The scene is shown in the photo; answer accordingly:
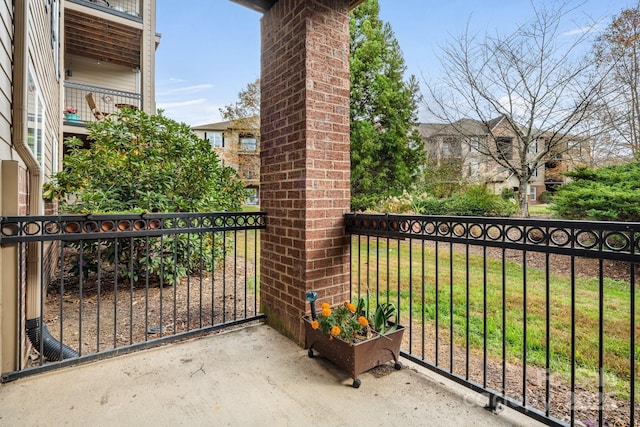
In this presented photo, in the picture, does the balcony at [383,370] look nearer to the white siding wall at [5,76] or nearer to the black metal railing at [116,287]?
the black metal railing at [116,287]

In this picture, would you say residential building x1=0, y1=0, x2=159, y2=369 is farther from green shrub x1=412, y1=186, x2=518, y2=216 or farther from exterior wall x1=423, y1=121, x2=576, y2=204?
exterior wall x1=423, y1=121, x2=576, y2=204

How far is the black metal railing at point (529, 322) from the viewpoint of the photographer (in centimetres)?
135

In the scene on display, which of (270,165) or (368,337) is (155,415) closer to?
(368,337)

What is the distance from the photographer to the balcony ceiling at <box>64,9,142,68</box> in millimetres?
7367

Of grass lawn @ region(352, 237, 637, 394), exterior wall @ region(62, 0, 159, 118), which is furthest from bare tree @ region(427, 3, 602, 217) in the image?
exterior wall @ region(62, 0, 159, 118)

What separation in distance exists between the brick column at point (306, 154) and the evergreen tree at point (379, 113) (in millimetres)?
8716

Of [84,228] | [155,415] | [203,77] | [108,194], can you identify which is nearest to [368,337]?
[155,415]

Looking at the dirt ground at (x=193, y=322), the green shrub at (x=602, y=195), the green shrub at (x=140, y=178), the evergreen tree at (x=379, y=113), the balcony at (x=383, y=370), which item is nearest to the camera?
the balcony at (x=383, y=370)

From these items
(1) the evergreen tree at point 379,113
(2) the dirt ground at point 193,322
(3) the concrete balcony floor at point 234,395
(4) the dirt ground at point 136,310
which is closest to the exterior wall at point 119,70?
(4) the dirt ground at point 136,310

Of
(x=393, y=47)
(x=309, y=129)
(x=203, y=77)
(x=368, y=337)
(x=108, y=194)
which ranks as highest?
(x=393, y=47)

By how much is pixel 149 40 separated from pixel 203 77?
5.01m

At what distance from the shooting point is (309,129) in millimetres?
2230

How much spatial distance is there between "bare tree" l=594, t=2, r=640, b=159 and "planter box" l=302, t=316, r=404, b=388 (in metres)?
7.39

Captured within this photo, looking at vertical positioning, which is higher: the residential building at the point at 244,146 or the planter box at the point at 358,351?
the residential building at the point at 244,146
